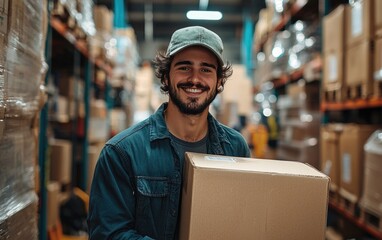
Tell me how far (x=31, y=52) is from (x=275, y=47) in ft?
17.6

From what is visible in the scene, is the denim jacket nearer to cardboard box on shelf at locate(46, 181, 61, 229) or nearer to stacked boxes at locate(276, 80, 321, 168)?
cardboard box on shelf at locate(46, 181, 61, 229)

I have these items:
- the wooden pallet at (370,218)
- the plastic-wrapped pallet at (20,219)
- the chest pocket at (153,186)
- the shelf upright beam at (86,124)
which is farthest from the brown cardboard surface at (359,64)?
the shelf upright beam at (86,124)

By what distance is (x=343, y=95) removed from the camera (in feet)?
13.1

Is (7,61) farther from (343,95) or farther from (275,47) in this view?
(275,47)

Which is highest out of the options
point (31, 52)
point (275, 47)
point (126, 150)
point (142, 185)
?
point (275, 47)

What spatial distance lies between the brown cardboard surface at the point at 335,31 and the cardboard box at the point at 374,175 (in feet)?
3.97

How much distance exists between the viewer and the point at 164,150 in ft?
6.41

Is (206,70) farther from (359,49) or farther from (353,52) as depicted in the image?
(353,52)

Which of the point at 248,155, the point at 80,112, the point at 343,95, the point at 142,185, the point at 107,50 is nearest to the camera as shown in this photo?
the point at 142,185

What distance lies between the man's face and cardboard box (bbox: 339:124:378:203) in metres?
1.95

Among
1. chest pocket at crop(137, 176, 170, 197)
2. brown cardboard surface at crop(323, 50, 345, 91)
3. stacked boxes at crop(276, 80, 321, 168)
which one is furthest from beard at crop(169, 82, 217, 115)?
stacked boxes at crop(276, 80, 321, 168)

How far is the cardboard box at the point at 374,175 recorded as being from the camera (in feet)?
9.75

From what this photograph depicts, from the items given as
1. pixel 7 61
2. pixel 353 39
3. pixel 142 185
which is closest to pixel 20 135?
pixel 7 61

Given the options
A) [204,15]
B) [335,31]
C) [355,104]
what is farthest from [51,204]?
[204,15]
